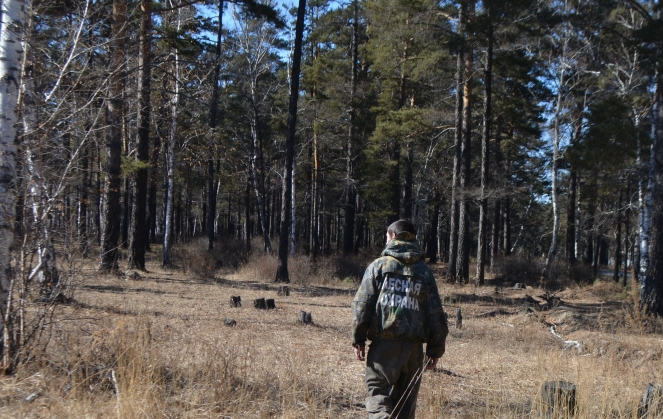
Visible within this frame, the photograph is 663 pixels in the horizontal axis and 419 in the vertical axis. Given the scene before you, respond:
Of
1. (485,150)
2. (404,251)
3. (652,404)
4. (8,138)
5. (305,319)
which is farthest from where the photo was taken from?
(485,150)

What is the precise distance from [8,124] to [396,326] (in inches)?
159

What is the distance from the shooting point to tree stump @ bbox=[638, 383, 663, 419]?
14.6 feet

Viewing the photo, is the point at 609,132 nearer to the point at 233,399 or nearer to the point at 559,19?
the point at 559,19

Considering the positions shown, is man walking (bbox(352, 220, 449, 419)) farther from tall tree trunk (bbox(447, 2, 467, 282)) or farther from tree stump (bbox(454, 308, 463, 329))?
tall tree trunk (bbox(447, 2, 467, 282))

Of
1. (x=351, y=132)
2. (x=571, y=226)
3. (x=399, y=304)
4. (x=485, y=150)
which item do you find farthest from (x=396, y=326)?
(x=571, y=226)

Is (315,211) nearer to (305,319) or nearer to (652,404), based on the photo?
(305,319)

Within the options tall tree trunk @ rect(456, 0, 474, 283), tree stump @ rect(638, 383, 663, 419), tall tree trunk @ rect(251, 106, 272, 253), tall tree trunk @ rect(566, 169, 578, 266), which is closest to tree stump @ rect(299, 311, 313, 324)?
tree stump @ rect(638, 383, 663, 419)

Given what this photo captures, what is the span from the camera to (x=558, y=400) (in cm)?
455

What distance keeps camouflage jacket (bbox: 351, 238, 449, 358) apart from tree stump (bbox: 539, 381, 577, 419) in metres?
1.43

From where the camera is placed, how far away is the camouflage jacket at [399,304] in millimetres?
3697

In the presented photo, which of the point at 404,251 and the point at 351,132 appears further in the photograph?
the point at 351,132

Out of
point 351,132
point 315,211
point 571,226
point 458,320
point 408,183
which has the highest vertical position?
point 351,132

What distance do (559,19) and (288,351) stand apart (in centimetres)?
1046

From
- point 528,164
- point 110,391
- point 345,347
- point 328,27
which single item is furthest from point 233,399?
point 528,164
